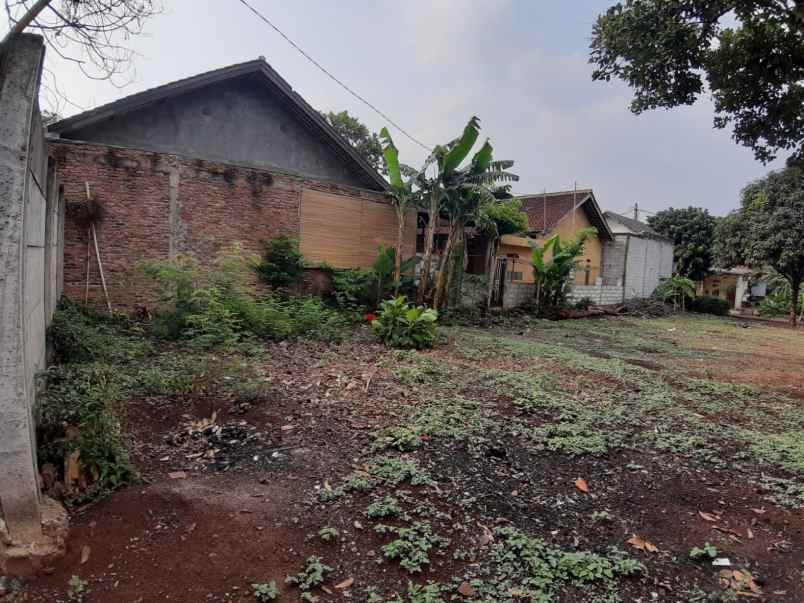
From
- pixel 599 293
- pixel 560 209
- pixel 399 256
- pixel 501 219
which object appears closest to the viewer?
pixel 399 256

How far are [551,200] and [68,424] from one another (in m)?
21.4

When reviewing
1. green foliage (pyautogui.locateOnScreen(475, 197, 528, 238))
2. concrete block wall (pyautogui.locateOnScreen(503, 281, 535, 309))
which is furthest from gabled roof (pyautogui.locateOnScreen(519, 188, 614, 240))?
green foliage (pyautogui.locateOnScreen(475, 197, 528, 238))

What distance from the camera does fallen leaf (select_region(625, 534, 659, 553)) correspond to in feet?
9.41

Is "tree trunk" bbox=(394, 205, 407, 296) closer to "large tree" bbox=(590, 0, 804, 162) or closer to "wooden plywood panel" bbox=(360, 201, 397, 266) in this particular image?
"wooden plywood panel" bbox=(360, 201, 397, 266)

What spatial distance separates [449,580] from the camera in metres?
2.54

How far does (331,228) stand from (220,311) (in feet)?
18.7

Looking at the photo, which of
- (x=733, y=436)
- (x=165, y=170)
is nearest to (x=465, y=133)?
(x=165, y=170)

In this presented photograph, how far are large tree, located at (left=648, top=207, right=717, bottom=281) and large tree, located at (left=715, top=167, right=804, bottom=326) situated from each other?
12.5 feet

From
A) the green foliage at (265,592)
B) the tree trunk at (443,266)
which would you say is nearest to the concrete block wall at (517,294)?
the tree trunk at (443,266)

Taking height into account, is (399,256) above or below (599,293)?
above

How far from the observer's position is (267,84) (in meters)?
11.0

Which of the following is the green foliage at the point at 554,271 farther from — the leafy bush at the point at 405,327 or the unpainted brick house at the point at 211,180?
the leafy bush at the point at 405,327

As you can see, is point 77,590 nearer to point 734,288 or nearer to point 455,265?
point 455,265

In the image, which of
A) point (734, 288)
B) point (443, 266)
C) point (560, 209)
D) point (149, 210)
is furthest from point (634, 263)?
point (149, 210)
